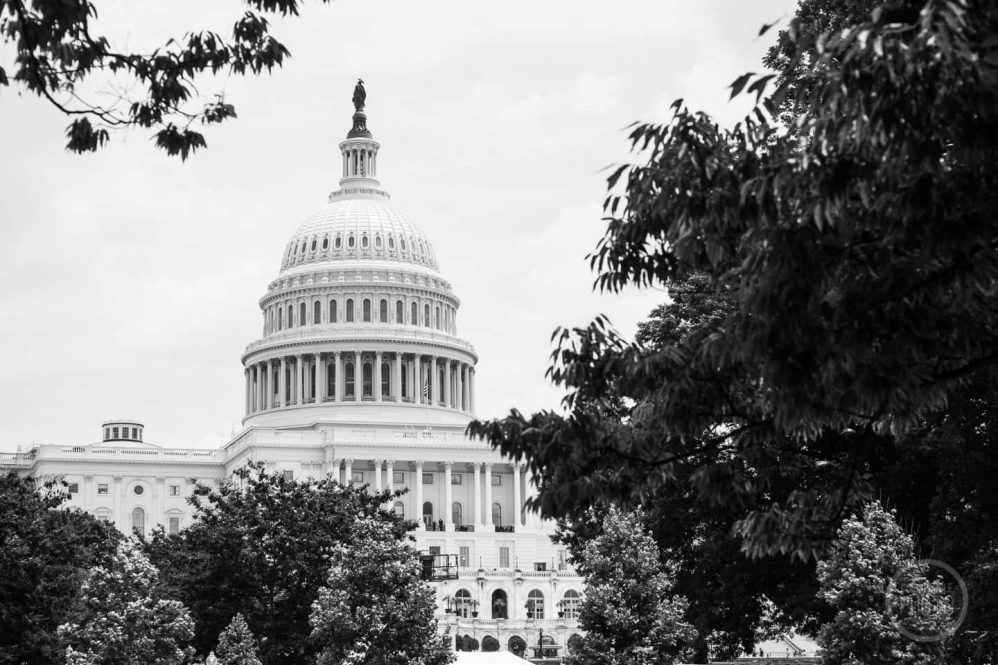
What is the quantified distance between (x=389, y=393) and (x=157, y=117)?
168 metres

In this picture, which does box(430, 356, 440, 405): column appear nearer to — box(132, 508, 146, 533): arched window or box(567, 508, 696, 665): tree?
box(132, 508, 146, 533): arched window

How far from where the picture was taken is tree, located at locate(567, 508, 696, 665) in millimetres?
58000

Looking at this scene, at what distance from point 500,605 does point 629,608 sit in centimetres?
9294

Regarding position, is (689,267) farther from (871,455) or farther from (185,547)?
(185,547)

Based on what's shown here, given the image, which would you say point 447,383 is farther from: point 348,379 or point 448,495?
point 448,495

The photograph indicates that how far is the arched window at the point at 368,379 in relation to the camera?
618ft

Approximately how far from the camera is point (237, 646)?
5747 centimetres

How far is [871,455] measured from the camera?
53.9m

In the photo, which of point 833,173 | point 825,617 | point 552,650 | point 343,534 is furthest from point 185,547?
point 833,173

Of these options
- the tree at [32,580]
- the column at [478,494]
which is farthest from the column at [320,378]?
the tree at [32,580]

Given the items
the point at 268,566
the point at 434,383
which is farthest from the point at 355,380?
the point at 268,566

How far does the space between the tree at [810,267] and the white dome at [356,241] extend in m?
173

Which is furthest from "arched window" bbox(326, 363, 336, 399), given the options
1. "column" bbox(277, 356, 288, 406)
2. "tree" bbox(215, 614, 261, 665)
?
"tree" bbox(215, 614, 261, 665)

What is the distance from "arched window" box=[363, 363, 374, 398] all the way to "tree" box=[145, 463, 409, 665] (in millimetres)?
117526
